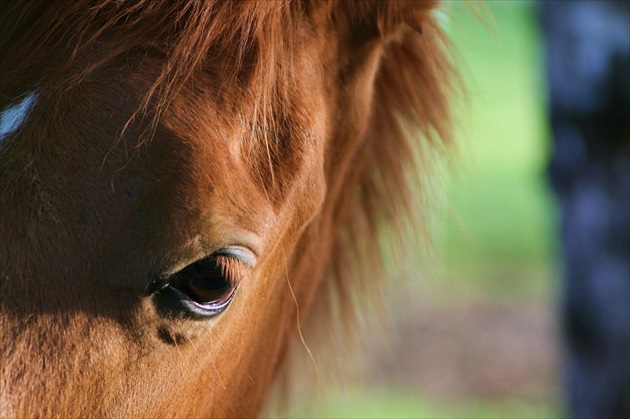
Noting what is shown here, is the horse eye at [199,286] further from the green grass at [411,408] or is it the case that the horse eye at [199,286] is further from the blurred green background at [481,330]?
the green grass at [411,408]

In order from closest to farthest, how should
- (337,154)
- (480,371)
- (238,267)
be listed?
(238,267) < (337,154) < (480,371)

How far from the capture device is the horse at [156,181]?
1.10 metres

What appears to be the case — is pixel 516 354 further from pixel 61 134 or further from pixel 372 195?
pixel 61 134

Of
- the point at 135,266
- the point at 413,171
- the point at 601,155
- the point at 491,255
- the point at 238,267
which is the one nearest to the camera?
the point at 135,266

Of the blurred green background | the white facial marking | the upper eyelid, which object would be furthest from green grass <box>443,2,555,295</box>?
the white facial marking

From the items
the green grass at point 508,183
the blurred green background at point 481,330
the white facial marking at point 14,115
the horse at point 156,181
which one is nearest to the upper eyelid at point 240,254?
the horse at point 156,181

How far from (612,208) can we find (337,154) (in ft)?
4.14

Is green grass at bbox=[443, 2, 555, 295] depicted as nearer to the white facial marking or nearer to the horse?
the horse

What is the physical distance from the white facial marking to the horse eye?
0.36m

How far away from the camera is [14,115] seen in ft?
3.84

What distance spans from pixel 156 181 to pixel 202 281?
192 millimetres

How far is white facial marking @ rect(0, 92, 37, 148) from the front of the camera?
1156mm

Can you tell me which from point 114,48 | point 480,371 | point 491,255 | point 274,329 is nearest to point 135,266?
point 114,48

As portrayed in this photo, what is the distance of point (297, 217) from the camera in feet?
4.85
